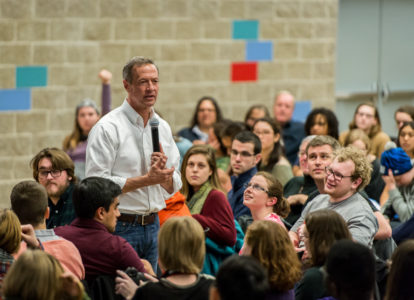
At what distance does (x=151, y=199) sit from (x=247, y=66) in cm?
491

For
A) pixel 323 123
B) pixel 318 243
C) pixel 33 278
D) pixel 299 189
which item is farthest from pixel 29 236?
pixel 323 123

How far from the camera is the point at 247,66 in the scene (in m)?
8.85

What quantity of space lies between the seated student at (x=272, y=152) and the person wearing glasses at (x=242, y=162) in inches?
17.5

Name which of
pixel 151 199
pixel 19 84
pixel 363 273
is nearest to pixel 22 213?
pixel 151 199

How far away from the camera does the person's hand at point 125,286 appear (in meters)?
3.37

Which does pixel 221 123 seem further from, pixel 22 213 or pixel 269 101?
pixel 22 213

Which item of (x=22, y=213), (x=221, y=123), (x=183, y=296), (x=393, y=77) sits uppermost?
(x=393, y=77)

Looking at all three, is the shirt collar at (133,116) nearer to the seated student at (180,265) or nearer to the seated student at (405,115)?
the seated student at (180,265)

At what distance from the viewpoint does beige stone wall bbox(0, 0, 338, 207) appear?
24.5ft

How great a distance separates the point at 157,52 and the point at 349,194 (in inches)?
171

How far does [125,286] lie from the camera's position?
338cm

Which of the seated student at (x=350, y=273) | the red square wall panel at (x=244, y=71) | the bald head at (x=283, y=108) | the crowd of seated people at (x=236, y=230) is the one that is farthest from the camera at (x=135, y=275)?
the red square wall panel at (x=244, y=71)

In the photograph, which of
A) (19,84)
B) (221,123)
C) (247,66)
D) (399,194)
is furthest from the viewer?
(247,66)

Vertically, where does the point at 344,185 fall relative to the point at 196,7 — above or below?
below
